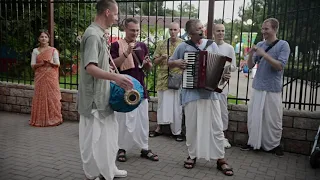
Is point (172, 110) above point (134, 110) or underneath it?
underneath

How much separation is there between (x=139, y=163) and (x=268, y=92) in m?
2.23

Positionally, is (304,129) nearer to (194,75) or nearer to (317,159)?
(317,159)

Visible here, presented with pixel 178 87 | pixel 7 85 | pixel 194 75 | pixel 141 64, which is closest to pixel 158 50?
pixel 178 87

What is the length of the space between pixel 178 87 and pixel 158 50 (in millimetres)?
764

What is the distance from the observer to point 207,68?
4.09m

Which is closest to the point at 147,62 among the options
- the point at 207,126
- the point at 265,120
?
the point at 207,126

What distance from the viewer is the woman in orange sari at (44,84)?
21.7 feet

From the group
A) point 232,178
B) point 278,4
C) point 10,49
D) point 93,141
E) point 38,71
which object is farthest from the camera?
point 10,49

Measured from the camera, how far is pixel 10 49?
941 centimetres

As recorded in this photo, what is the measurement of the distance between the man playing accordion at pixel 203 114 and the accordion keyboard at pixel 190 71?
0.37ft

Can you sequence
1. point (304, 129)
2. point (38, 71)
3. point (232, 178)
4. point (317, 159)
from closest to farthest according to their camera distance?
point (232, 178) → point (317, 159) → point (304, 129) → point (38, 71)

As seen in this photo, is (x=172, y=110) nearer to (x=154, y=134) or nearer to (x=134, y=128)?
(x=154, y=134)

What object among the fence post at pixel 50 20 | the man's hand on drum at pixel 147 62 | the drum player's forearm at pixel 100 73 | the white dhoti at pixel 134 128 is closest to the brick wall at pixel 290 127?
the white dhoti at pixel 134 128

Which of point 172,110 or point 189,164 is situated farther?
point 172,110
